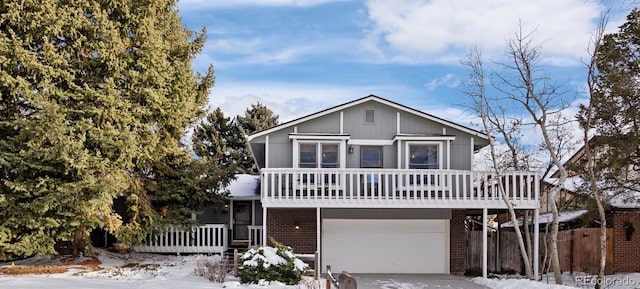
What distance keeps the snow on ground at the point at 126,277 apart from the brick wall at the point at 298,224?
2.88 m

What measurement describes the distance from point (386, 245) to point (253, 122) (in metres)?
20.3

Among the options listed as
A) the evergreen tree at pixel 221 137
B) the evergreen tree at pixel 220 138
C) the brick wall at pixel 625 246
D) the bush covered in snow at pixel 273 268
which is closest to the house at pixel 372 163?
the bush covered in snow at pixel 273 268

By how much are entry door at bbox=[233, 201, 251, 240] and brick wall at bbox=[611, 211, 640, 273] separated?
13089mm

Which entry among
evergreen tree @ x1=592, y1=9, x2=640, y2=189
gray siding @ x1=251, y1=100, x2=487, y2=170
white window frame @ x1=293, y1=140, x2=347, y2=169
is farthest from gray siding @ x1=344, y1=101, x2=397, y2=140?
evergreen tree @ x1=592, y1=9, x2=640, y2=189

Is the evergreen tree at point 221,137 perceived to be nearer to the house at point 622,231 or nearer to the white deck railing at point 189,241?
the white deck railing at point 189,241

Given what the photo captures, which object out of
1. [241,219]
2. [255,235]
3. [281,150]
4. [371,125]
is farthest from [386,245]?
[241,219]

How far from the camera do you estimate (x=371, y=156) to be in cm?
1769

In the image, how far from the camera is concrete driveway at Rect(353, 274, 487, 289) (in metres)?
14.2

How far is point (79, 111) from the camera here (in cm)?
1565

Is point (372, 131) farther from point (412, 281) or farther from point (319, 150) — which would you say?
point (412, 281)

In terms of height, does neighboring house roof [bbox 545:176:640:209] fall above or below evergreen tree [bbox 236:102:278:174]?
below

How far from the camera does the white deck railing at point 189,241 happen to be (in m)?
18.6

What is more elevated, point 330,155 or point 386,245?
point 330,155

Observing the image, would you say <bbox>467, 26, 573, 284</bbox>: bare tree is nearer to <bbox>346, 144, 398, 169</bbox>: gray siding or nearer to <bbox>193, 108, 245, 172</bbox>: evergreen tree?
<bbox>346, 144, 398, 169</bbox>: gray siding
